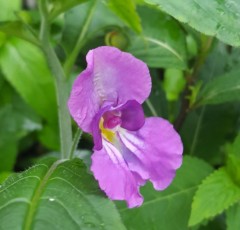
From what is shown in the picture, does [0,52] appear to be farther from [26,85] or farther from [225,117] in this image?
[225,117]

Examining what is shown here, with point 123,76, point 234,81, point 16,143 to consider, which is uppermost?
point 123,76

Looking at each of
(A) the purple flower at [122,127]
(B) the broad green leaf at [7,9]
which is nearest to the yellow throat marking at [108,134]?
(A) the purple flower at [122,127]

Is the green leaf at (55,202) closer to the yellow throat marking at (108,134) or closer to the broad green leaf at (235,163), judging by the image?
the yellow throat marking at (108,134)

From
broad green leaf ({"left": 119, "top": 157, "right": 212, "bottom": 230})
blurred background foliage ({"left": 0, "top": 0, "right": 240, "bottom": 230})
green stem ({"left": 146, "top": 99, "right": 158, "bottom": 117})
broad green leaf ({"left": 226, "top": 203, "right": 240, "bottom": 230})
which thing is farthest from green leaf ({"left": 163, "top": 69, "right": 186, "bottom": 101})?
broad green leaf ({"left": 226, "top": 203, "right": 240, "bottom": 230})

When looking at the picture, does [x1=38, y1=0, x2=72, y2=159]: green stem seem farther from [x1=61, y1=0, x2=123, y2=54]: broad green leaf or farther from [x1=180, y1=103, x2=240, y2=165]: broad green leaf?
[x1=180, y1=103, x2=240, y2=165]: broad green leaf

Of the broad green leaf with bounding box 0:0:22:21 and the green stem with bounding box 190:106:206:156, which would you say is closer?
the broad green leaf with bounding box 0:0:22:21

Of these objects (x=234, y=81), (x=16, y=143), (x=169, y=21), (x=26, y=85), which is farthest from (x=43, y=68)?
(x=234, y=81)

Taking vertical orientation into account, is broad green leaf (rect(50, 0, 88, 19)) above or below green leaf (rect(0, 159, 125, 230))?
above
